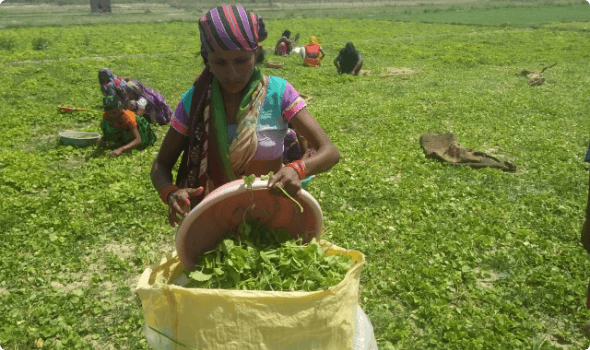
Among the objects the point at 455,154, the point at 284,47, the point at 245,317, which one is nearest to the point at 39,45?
the point at 284,47

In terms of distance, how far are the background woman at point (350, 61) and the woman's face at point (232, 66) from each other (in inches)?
533

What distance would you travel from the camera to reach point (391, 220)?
5.54 m

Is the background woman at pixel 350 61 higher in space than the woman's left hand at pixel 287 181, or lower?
lower

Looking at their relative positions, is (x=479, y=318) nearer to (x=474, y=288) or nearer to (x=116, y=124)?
(x=474, y=288)

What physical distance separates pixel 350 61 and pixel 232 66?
44.7 ft

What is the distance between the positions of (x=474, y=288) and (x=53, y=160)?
645cm

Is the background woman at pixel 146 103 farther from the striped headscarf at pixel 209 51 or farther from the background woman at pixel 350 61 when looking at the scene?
the background woman at pixel 350 61

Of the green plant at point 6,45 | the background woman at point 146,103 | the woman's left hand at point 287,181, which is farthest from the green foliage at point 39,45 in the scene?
the woman's left hand at point 287,181

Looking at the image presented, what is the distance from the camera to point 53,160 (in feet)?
25.3

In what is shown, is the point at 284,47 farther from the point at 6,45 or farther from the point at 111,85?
the point at 111,85

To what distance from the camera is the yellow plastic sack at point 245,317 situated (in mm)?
1729

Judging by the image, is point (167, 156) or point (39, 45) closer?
point (167, 156)

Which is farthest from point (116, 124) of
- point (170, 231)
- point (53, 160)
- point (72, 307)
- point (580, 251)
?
point (580, 251)

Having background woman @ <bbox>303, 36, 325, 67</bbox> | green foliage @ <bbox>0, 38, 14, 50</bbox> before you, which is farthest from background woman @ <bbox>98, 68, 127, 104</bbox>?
green foliage @ <bbox>0, 38, 14, 50</bbox>
